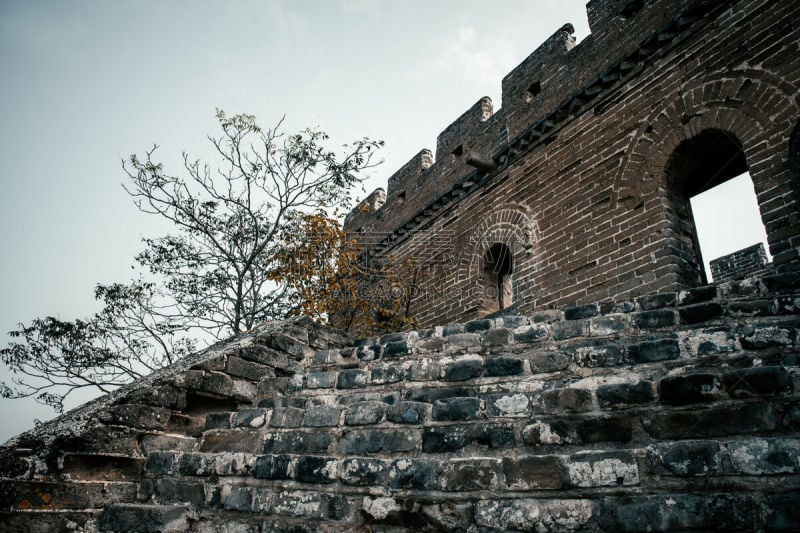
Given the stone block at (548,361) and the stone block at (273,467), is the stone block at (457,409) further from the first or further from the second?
the stone block at (273,467)

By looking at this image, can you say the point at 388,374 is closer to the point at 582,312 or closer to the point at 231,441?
the point at 231,441

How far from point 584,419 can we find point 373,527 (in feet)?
3.48

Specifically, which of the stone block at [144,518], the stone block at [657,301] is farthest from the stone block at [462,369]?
the stone block at [144,518]

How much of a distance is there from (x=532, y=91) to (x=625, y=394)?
7.68 m

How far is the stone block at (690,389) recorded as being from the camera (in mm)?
2025

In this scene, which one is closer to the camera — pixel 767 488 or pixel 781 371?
pixel 767 488

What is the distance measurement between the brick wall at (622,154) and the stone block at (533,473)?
3563 millimetres

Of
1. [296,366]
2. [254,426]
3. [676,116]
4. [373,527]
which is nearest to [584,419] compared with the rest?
[373,527]

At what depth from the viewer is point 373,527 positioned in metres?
2.16

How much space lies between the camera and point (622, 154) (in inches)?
251

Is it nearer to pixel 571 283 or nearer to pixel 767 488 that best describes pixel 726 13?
pixel 571 283

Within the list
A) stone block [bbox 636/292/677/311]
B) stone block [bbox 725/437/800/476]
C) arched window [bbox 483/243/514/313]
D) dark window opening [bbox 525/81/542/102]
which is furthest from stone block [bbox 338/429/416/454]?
dark window opening [bbox 525/81/542/102]

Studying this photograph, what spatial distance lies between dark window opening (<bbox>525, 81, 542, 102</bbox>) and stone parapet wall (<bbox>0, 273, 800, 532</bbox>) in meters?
6.56

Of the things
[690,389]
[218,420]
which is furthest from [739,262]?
[218,420]
